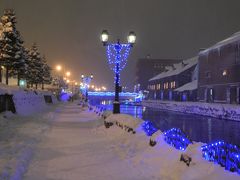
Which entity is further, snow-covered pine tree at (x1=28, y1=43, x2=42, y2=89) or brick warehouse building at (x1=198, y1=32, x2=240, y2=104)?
snow-covered pine tree at (x1=28, y1=43, x2=42, y2=89)

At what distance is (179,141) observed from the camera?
10.1 metres

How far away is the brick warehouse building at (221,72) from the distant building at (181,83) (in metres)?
8.28

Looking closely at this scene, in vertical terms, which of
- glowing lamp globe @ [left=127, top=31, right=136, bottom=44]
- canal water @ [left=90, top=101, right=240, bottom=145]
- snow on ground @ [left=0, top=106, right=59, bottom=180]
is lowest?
canal water @ [left=90, top=101, right=240, bottom=145]

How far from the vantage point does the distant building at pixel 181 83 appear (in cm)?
7300

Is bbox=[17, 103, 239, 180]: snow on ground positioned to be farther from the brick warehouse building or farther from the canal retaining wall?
the brick warehouse building

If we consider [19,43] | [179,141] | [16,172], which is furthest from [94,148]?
[19,43]

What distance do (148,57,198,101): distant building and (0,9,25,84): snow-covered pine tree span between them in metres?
34.0

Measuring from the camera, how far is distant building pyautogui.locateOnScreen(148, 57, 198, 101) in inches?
2874

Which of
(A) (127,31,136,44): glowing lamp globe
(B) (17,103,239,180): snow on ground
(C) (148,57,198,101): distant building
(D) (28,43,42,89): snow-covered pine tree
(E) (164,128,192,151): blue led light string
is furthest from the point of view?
(C) (148,57,198,101): distant building

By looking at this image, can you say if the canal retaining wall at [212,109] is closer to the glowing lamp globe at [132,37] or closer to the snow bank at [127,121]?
the glowing lamp globe at [132,37]

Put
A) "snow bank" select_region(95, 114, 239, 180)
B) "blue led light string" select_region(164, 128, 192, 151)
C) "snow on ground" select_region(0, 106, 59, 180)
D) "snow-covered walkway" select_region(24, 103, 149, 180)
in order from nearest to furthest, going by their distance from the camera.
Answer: "snow bank" select_region(95, 114, 239, 180), "snow on ground" select_region(0, 106, 59, 180), "snow-covered walkway" select_region(24, 103, 149, 180), "blue led light string" select_region(164, 128, 192, 151)

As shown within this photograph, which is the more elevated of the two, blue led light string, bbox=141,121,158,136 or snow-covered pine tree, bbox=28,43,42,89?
snow-covered pine tree, bbox=28,43,42,89

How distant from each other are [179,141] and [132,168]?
1448mm

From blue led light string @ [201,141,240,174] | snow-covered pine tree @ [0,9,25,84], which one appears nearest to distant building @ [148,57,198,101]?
snow-covered pine tree @ [0,9,25,84]
